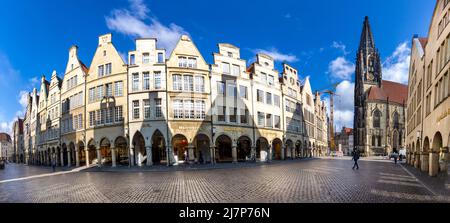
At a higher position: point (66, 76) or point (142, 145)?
point (66, 76)

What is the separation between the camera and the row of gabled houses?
28.6 metres

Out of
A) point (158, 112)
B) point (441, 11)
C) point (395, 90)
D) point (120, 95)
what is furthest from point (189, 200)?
point (395, 90)

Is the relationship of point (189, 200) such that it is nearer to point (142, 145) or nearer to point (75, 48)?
point (142, 145)

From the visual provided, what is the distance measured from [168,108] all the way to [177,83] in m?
3.04

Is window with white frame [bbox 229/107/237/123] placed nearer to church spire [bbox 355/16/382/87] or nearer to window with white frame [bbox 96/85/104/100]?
window with white frame [bbox 96/85/104/100]

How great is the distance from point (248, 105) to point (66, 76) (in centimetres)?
2619

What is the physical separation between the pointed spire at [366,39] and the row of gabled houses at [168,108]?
63.4 metres

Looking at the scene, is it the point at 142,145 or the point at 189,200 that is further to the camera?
the point at 142,145

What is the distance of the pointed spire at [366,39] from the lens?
87312 millimetres

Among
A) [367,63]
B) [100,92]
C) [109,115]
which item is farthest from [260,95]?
[367,63]

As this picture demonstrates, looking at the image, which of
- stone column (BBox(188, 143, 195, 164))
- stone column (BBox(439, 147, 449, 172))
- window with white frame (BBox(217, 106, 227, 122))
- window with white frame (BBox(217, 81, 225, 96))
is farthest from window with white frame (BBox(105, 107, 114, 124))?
stone column (BBox(439, 147, 449, 172))

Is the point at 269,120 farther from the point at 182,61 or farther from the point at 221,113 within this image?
the point at 182,61
